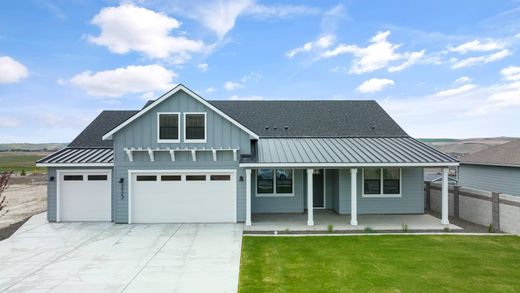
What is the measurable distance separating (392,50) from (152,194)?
17146 mm

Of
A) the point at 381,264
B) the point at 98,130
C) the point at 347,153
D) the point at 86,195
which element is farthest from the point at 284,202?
the point at 98,130

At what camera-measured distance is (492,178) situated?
17.0 metres

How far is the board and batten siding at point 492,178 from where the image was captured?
15463 mm

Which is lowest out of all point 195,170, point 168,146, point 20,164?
point 20,164

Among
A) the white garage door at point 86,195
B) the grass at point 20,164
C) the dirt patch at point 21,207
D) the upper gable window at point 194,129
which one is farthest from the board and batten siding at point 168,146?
the grass at point 20,164

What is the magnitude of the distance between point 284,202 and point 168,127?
245 inches

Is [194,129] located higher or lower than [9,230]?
higher

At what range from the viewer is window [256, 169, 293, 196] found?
15008mm

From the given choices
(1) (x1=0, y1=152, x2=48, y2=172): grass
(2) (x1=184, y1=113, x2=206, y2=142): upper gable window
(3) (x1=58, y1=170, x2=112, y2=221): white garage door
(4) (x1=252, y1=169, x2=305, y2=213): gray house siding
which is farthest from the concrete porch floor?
(1) (x1=0, y1=152, x2=48, y2=172): grass

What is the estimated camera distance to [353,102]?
19703 millimetres

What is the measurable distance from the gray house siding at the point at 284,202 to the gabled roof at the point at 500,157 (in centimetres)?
1012

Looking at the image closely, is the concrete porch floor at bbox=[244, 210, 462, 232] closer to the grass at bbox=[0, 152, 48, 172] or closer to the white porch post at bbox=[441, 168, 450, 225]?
the white porch post at bbox=[441, 168, 450, 225]

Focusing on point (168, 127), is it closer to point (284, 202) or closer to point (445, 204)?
point (284, 202)

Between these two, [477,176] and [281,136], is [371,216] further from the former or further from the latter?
[477,176]
